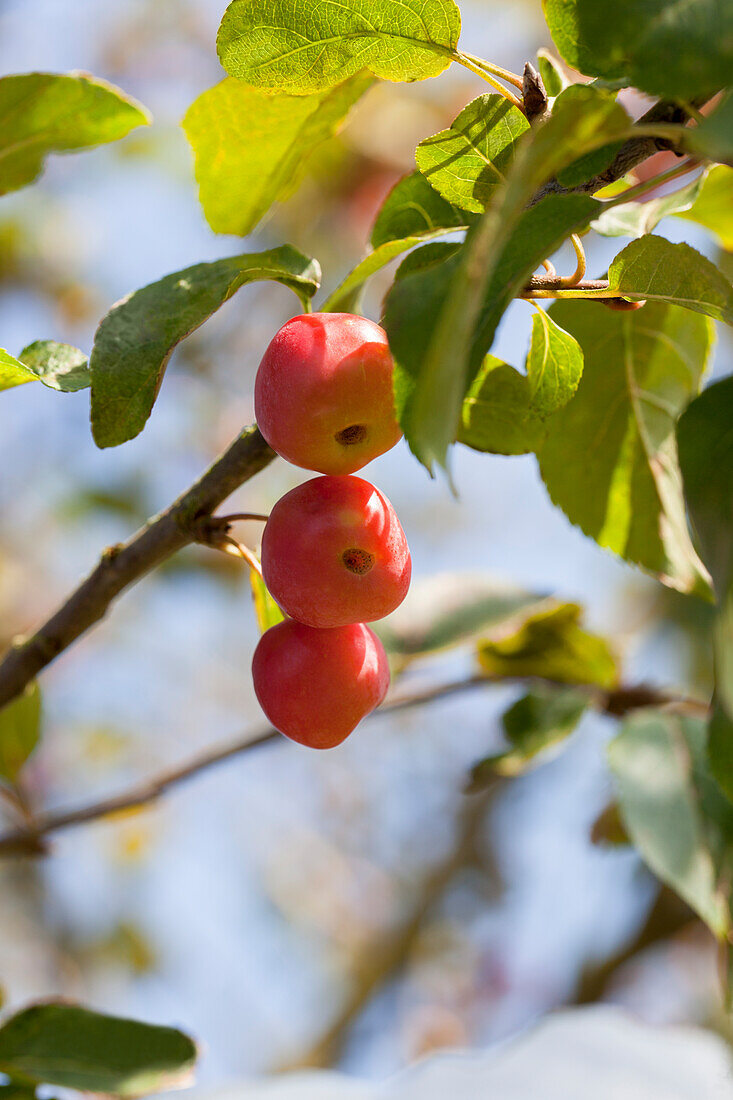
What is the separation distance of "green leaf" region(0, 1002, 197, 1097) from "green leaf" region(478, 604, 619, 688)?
48cm

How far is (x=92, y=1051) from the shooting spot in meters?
0.61

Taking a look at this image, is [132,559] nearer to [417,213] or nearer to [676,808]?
[417,213]

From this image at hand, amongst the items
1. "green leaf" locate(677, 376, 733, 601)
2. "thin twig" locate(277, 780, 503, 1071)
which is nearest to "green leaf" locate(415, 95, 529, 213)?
"green leaf" locate(677, 376, 733, 601)

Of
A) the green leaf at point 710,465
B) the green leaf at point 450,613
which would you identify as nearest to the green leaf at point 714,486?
the green leaf at point 710,465

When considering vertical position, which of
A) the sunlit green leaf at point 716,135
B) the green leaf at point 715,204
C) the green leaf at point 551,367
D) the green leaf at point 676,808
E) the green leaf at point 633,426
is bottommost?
the green leaf at point 676,808

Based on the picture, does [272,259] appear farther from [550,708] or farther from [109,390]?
[550,708]

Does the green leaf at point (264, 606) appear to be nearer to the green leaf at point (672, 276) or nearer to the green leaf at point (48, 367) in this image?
the green leaf at point (48, 367)

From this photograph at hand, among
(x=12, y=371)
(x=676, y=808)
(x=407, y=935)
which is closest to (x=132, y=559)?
(x=12, y=371)

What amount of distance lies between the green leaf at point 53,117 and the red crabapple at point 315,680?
372mm

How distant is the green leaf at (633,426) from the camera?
60cm

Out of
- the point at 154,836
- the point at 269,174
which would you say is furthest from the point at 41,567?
the point at 269,174

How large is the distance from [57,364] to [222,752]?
1.54ft

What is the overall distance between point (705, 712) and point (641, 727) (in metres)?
0.13

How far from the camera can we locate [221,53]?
1.51 feet
